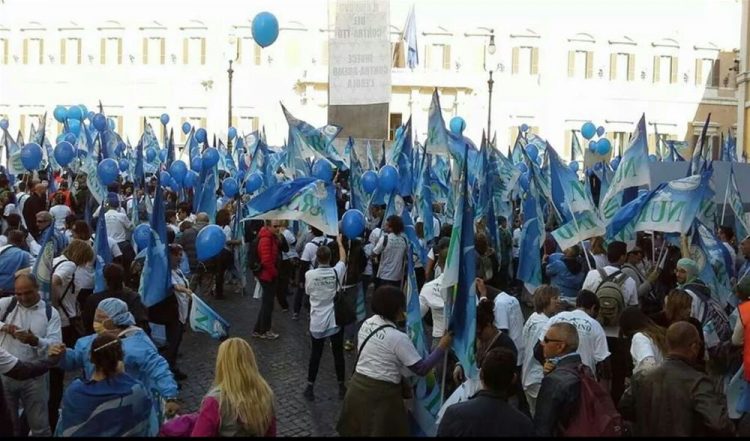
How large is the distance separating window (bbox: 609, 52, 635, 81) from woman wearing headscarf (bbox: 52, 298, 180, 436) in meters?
45.9

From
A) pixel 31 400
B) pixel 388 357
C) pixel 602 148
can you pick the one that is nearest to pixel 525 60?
pixel 602 148

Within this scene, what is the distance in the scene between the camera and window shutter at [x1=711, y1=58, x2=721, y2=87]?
1907 inches

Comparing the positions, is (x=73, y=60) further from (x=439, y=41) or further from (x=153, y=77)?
(x=439, y=41)

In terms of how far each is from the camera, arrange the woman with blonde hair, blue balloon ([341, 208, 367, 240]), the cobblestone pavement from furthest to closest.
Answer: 1. blue balloon ([341, 208, 367, 240])
2. the cobblestone pavement
3. the woman with blonde hair

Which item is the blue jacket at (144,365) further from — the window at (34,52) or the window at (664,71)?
the window at (34,52)

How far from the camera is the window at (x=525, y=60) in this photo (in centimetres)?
4772

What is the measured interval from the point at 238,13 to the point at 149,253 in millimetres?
41621

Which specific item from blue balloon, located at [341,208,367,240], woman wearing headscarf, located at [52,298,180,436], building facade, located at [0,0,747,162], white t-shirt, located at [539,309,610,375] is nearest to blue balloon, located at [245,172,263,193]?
blue balloon, located at [341,208,367,240]

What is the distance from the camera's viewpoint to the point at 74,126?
23875 millimetres

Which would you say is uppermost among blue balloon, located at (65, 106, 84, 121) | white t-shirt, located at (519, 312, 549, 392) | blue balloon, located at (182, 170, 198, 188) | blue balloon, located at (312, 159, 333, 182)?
blue balloon, located at (65, 106, 84, 121)

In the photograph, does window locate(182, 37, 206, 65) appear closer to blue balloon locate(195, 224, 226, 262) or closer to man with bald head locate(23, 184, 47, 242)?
man with bald head locate(23, 184, 47, 242)

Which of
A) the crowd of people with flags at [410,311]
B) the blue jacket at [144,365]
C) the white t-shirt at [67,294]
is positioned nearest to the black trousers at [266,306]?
the crowd of people with flags at [410,311]

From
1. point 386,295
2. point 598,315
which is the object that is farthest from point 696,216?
point 386,295

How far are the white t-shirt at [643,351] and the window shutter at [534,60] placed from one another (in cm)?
4366
